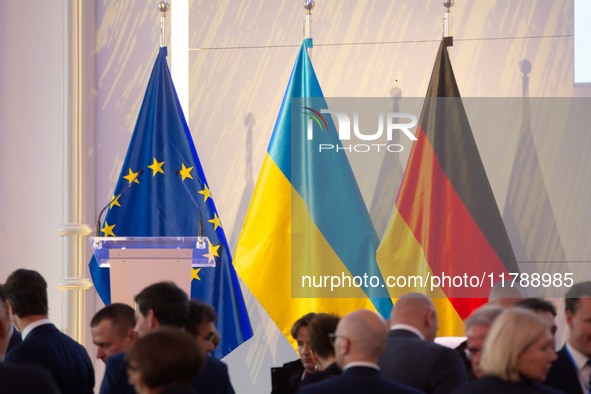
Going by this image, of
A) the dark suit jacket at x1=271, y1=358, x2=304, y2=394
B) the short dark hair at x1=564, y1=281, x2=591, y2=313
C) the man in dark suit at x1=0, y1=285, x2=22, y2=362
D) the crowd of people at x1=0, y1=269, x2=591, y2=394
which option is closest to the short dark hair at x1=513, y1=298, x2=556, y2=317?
the crowd of people at x1=0, y1=269, x2=591, y2=394

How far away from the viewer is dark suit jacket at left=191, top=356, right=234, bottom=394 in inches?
96.1

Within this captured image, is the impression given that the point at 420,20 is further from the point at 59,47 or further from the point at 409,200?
the point at 59,47

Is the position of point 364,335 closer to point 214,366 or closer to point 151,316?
point 214,366

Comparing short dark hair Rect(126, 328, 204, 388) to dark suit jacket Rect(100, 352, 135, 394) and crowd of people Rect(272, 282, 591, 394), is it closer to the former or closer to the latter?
crowd of people Rect(272, 282, 591, 394)

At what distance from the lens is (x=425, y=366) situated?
2662 millimetres

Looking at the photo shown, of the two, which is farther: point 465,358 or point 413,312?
point 465,358

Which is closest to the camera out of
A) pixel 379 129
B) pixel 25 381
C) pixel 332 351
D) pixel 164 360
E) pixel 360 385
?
pixel 164 360

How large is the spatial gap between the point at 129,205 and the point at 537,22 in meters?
3.68

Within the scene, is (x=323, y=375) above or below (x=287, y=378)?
above

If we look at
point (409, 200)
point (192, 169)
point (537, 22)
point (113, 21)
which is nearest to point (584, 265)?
point (409, 200)

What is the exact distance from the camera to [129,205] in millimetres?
4980

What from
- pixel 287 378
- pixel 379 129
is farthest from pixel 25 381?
pixel 379 129

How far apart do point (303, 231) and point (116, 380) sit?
2611 millimetres

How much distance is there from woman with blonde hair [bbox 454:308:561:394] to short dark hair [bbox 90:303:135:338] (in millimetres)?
1657
